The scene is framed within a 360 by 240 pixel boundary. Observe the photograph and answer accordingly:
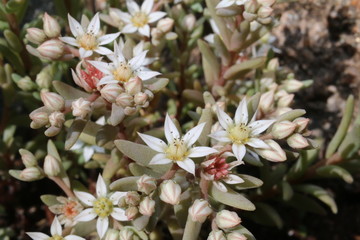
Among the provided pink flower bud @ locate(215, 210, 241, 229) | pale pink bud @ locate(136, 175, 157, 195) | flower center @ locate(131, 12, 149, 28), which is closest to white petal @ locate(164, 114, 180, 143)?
pale pink bud @ locate(136, 175, 157, 195)

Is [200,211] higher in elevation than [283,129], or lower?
lower

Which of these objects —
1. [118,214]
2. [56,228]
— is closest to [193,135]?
[118,214]

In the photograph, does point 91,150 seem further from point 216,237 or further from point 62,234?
point 216,237

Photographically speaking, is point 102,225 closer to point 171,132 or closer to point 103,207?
point 103,207

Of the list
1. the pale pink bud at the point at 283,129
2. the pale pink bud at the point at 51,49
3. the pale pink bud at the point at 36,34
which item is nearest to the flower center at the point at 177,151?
the pale pink bud at the point at 283,129

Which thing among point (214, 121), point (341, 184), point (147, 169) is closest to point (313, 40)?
point (341, 184)

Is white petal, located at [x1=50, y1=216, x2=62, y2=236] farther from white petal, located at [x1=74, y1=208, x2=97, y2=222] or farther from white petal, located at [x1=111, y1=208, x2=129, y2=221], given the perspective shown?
white petal, located at [x1=111, y1=208, x2=129, y2=221]
